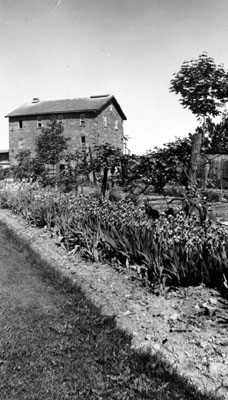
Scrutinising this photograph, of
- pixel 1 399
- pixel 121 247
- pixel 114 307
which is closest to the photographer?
pixel 1 399

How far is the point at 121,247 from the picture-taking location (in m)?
4.62

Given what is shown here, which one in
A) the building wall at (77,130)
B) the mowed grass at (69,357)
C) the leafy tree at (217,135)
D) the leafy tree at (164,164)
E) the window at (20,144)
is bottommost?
the mowed grass at (69,357)

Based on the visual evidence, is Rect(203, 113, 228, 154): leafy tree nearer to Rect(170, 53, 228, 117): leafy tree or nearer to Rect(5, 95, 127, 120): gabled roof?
Rect(170, 53, 228, 117): leafy tree

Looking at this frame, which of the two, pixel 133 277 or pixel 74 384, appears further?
pixel 133 277

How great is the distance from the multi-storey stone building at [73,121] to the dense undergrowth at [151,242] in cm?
3232

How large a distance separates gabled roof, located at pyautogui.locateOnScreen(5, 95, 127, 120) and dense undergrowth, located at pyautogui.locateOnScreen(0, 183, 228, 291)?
Answer: 111ft

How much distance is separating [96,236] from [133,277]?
1.26 meters

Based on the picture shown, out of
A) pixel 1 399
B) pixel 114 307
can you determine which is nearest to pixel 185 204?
pixel 114 307

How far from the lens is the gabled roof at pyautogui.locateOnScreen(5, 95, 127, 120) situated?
3916 centimetres

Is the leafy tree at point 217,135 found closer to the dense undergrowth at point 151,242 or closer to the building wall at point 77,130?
the dense undergrowth at point 151,242

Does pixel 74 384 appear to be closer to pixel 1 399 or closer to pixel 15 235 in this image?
pixel 1 399

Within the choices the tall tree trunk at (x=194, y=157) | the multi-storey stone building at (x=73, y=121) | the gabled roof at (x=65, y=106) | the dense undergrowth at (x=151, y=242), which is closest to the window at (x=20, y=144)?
the multi-storey stone building at (x=73, y=121)

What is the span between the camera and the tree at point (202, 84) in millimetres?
13695

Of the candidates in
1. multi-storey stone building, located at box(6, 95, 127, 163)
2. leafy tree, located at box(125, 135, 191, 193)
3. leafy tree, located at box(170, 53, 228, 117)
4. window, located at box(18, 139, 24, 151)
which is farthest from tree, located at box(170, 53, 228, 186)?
window, located at box(18, 139, 24, 151)
